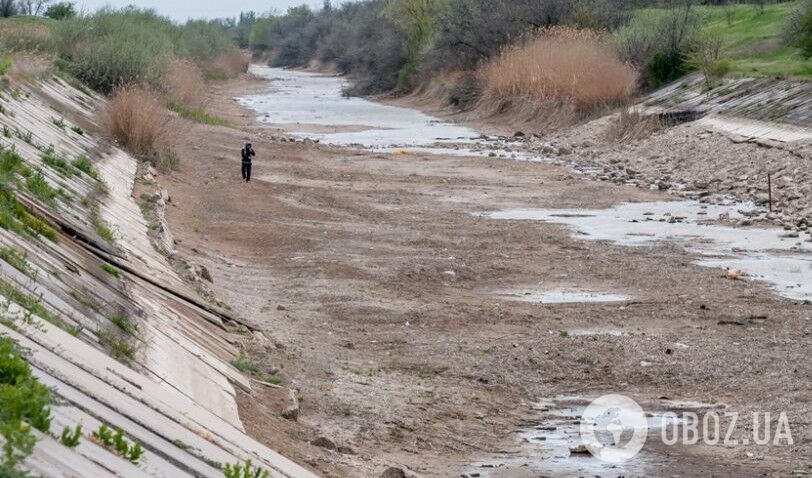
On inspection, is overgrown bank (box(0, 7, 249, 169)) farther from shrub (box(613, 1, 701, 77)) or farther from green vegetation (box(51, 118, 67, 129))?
shrub (box(613, 1, 701, 77))

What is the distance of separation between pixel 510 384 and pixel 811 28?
1197 inches

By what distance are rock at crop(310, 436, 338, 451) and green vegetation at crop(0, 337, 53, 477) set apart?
3688 mm

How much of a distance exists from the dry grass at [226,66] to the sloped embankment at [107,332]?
78777 mm

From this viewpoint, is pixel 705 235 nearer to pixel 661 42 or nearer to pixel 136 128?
pixel 136 128

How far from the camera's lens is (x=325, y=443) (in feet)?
32.3

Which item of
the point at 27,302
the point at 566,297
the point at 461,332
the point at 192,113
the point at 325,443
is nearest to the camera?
the point at 27,302

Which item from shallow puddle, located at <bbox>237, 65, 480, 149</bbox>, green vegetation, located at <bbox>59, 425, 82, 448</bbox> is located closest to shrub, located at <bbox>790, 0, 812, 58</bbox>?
shallow puddle, located at <bbox>237, 65, 480, 149</bbox>

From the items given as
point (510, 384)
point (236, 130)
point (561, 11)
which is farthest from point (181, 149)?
point (561, 11)

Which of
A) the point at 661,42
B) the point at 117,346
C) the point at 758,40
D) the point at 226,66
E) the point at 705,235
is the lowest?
the point at 226,66

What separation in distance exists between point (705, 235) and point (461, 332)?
9457 mm

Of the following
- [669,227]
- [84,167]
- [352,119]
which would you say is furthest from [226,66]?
[84,167]

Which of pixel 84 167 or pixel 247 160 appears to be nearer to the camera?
pixel 84 167

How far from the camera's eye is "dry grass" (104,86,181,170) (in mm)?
28734

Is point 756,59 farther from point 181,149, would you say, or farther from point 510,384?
point 510,384
